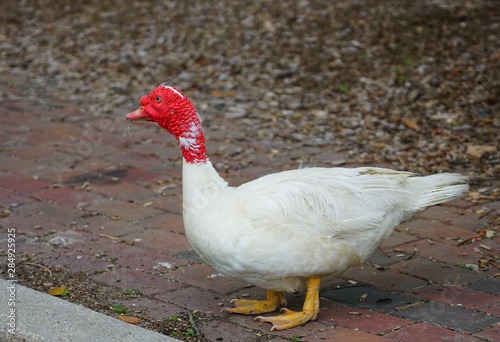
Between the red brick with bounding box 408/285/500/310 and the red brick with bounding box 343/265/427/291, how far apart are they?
0.27ft

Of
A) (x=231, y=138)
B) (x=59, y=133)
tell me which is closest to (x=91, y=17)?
(x=59, y=133)

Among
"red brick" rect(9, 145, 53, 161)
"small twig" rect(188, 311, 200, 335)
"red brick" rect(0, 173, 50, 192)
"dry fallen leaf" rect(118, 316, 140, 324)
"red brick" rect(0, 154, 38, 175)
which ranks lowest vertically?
"small twig" rect(188, 311, 200, 335)

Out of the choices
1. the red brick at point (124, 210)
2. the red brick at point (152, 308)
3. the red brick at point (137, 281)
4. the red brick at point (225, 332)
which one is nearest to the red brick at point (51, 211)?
the red brick at point (124, 210)

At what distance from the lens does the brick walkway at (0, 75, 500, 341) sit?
290 cm

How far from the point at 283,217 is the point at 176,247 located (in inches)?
Result: 45.2

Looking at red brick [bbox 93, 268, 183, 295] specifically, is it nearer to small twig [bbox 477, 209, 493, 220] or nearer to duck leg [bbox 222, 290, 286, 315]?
duck leg [bbox 222, 290, 286, 315]

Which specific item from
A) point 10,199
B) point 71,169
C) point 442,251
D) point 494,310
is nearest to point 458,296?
point 494,310

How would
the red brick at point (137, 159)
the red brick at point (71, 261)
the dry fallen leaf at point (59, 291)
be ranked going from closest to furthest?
the dry fallen leaf at point (59, 291) < the red brick at point (71, 261) < the red brick at point (137, 159)

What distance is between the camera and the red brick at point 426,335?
8.83 ft

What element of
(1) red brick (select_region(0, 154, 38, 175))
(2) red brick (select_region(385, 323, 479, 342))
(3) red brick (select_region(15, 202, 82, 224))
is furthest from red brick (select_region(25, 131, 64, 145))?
(2) red brick (select_region(385, 323, 479, 342))

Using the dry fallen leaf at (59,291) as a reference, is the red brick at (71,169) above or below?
above

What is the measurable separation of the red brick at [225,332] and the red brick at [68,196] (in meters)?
1.87

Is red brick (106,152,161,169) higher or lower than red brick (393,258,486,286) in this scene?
higher

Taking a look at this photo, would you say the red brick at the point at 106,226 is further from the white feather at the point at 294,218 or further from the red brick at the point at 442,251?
the red brick at the point at 442,251
